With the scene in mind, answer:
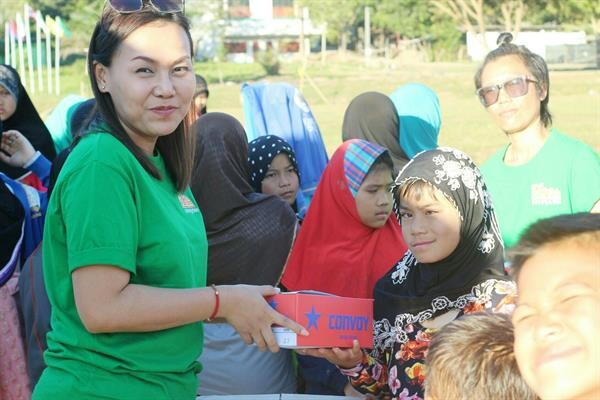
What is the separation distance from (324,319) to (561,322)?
130 centimetres

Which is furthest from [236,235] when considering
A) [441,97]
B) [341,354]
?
[441,97]

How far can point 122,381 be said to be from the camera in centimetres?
221

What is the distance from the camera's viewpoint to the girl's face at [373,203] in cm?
425

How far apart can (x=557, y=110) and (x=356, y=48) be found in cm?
4901

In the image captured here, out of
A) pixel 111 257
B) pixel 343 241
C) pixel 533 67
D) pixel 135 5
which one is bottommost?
pixel 343 241

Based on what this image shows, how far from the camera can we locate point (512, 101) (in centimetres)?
413

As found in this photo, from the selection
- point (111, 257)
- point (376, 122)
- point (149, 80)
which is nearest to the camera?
point (111, 257)

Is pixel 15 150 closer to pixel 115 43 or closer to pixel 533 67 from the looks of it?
pixel 533 67

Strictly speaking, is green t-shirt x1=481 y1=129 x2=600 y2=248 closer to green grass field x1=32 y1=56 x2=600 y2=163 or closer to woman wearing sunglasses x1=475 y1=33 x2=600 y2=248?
woman wearing sunglasses x1=475 y1=33 x2=600 y2=248

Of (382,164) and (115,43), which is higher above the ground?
(115,43)

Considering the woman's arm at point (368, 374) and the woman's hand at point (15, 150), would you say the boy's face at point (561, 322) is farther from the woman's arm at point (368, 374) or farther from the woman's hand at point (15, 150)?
the woman's hand at point (15, 150)

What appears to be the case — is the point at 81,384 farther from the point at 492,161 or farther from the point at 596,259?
the point at 492,161

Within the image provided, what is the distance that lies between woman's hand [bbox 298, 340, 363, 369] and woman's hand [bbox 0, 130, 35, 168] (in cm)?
331

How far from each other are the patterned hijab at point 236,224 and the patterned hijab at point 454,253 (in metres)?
1.22
